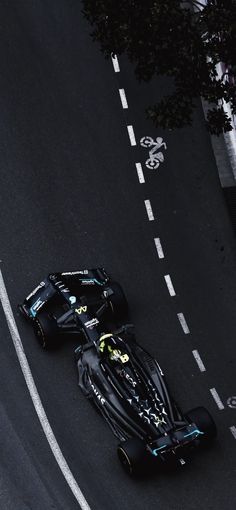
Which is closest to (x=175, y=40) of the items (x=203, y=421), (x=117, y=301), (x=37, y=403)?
(x=117, y=301)

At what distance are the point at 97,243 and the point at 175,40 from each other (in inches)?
241

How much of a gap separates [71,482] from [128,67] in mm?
11885

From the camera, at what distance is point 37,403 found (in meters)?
21.2

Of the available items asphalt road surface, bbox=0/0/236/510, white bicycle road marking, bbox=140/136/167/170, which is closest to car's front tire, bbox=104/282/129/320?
asphalt road surface, bbox=0/0/236/510

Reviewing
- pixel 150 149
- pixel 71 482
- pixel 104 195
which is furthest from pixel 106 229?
pixel 71 482

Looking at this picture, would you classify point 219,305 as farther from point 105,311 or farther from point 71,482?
point 71,482

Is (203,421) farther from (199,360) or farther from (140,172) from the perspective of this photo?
(140,172)

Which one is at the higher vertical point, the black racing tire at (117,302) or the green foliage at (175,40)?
the green foliage at (175,40)

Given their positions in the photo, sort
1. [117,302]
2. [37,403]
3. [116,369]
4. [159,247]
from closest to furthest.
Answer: [116,369] < [37,403] < [117,302] < [159,247]

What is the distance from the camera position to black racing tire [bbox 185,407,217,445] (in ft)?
65.3

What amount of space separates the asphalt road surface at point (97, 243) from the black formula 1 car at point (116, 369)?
0.57 m

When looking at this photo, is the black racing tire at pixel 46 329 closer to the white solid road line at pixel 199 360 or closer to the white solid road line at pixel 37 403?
the white solid road line at pixel 37 403

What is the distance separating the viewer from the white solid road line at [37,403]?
19781 mm

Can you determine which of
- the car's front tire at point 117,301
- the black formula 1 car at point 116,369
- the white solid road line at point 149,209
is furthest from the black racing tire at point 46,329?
the white solid road line at point 149,209
